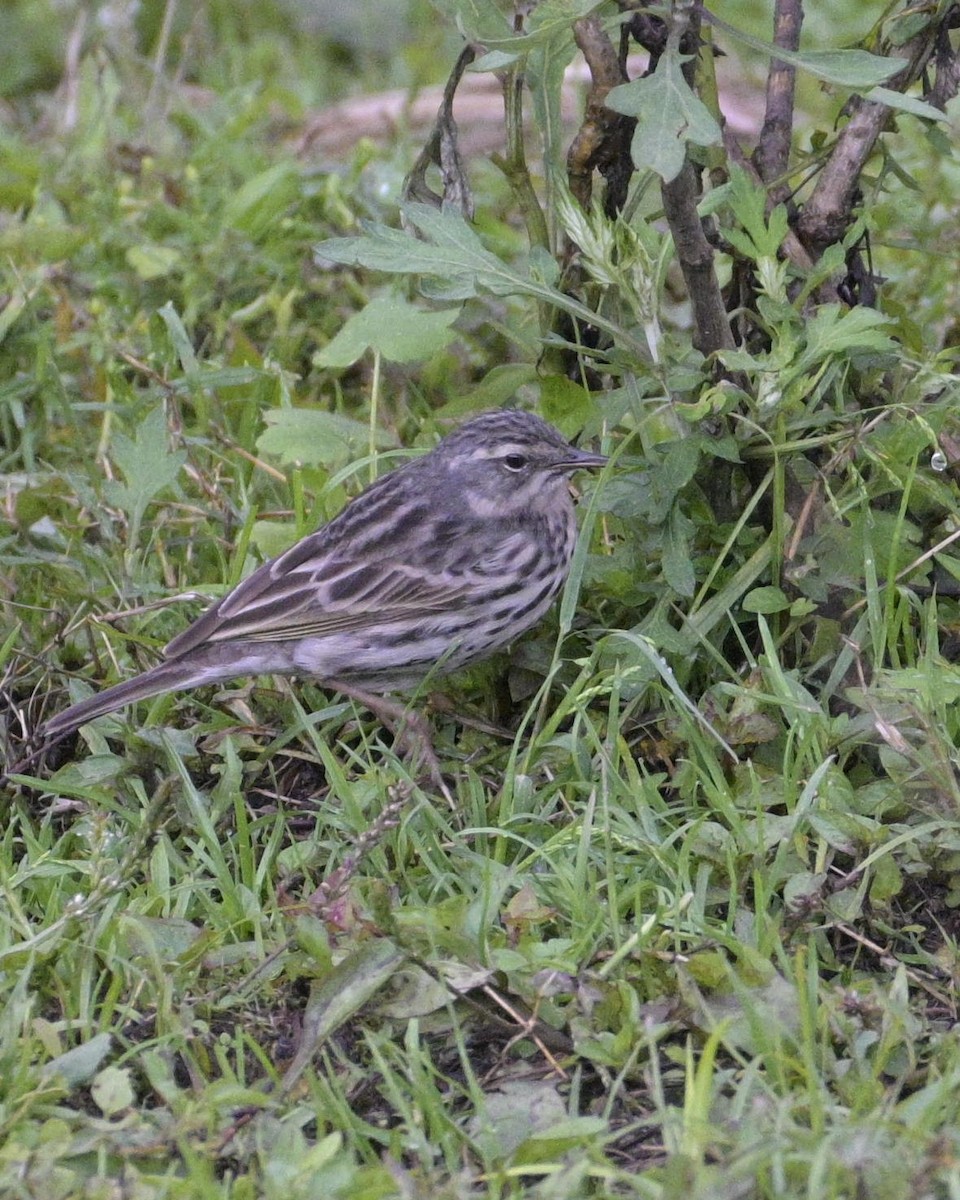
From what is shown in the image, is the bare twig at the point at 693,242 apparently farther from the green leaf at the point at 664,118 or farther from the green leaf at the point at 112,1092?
the green leaf at the point at 112,1092

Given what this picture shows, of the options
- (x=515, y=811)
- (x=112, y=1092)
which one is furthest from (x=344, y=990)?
(x=515, y=811)

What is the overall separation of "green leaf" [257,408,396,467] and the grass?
0.02 meters

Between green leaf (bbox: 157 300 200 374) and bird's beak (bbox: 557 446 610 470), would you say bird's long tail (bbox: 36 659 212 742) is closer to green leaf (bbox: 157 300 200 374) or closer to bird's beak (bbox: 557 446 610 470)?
bird's beak (bbox: 557 446 610 470)

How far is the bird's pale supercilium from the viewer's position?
540 centimetres

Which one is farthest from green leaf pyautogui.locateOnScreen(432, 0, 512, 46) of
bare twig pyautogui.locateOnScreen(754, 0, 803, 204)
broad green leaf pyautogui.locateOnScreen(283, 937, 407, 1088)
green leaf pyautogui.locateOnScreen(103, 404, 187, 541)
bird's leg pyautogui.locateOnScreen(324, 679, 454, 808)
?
broad green leaf pyautogui.locateOnScreen(283, 937, 407, 1088)

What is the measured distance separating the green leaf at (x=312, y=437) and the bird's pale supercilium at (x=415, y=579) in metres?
0.34

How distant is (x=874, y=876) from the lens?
4.40 m

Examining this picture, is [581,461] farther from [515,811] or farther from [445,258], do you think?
[515,811]

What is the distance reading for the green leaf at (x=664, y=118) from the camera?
4.02 m

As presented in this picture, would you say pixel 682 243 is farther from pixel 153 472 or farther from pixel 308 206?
pixel 308 206

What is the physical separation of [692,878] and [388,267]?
1.88m

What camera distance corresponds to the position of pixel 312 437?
610 centimetres

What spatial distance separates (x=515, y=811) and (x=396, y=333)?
2013 mm

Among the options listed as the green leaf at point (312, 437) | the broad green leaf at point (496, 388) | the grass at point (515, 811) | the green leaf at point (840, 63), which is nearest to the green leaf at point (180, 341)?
the grass at point (515, 811)
